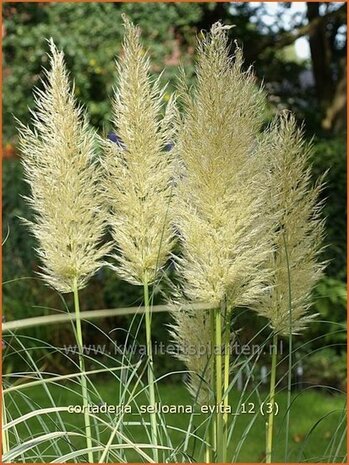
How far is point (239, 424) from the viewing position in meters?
4.08

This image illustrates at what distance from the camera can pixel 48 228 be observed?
1920 mm

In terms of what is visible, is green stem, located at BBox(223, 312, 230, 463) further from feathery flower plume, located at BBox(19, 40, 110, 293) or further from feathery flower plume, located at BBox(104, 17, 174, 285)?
feathery flower plume, located at BBox(19, 40, 110, 293)

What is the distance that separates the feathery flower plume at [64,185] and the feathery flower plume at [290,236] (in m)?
0.41

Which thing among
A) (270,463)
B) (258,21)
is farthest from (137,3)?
(270,463)

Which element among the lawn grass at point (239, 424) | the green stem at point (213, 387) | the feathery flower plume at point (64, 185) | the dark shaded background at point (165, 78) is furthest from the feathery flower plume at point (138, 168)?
the dark shaded background at point (165, 78)

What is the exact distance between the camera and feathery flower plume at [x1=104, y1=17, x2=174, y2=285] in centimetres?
187

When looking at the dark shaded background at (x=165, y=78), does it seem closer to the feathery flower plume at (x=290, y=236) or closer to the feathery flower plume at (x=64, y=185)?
the feathery flower plume at (x=290, y=236)

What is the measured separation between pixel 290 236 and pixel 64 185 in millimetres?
541

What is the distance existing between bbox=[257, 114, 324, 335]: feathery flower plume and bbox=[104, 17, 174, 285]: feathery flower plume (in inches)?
10.6

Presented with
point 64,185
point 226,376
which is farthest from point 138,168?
point 226,376

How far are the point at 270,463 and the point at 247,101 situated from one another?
33.0 inches

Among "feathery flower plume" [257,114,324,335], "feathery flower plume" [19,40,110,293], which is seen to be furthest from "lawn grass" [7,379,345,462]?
"feathery flower plume" [19,40,110,293]

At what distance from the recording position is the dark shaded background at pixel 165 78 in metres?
5.07

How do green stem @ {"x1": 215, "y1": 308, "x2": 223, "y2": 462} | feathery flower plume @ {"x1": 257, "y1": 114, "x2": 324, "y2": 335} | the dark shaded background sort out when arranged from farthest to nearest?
1. the dark shaded background
2. feathery flower plume @ {"x1": 257, "y1": 114, "x2": 324, "y2": 335}
3. green stem @ {"x1": 215, "y1": 308, "x2": 223, "y2": 462}
